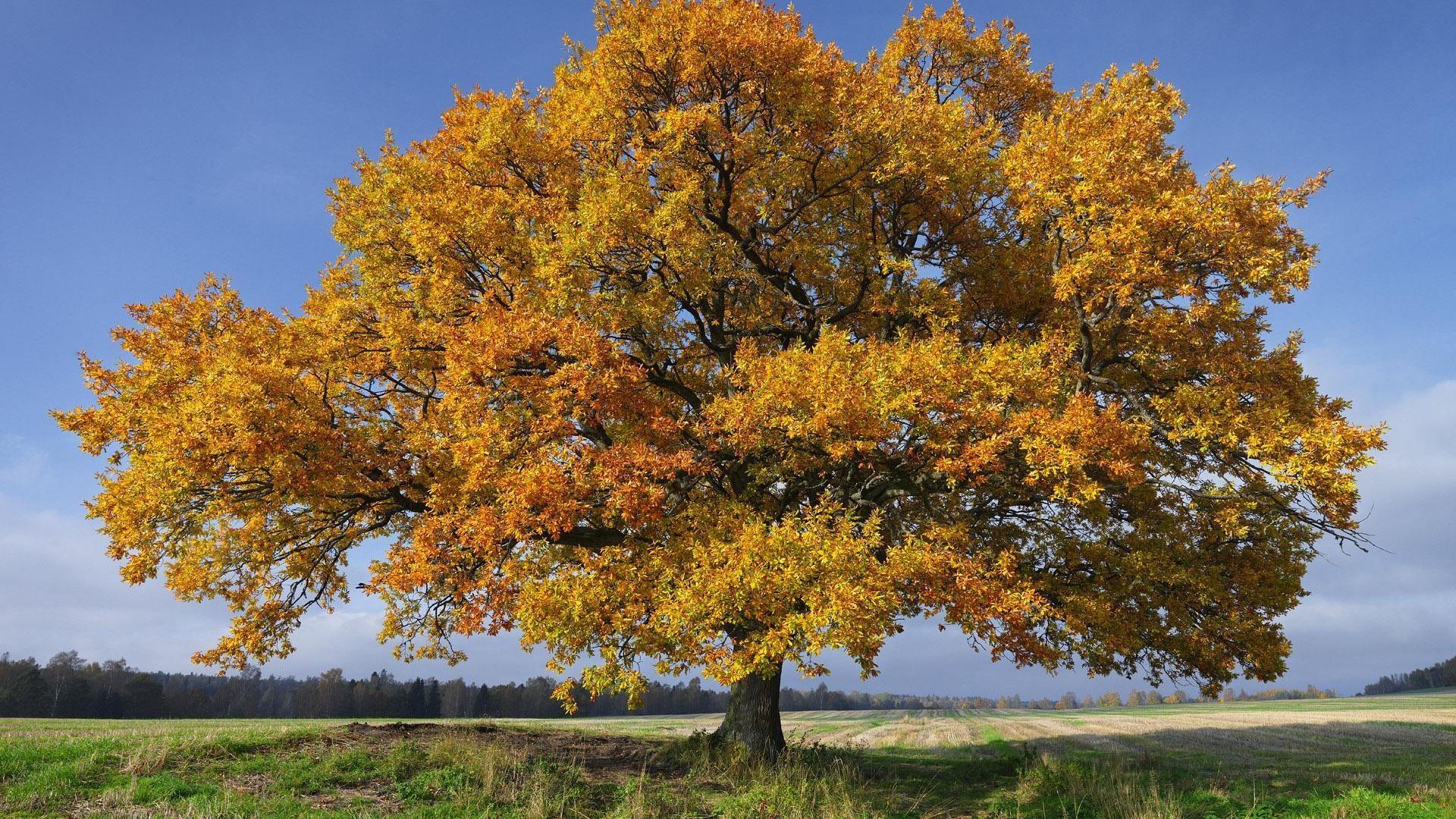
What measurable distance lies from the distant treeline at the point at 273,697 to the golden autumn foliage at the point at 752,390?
176ft

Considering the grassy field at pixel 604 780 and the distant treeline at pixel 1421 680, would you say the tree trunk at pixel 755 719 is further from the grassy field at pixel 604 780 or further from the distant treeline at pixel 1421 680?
the distant treeline at pixel 1421 680

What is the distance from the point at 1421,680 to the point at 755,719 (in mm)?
161593

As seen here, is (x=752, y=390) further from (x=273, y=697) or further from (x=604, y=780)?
(x=273, y=697)

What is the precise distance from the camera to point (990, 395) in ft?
48.2

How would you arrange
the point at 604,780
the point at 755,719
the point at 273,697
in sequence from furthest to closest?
1. the point at 273,697
2. the point at 755,719
3. the point at 604,780

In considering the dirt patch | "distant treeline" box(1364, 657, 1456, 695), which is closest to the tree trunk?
the dirt patch

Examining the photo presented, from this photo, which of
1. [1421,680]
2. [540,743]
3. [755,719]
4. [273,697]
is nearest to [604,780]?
[540,743]

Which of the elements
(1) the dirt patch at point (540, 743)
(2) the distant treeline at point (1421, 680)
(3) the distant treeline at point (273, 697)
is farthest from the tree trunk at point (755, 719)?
(2) the distant treeline at point (1421, 680)

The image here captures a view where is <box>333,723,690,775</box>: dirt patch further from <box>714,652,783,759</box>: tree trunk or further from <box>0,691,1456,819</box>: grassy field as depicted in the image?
<box>714,652,783,759</box>: tree trunk

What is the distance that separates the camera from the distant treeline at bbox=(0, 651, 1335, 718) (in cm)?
7162

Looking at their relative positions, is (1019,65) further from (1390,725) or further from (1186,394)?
(1390,725)

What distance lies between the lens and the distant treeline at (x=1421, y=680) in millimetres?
115625

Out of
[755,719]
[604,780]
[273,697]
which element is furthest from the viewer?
[273,697]

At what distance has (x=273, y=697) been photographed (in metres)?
102
